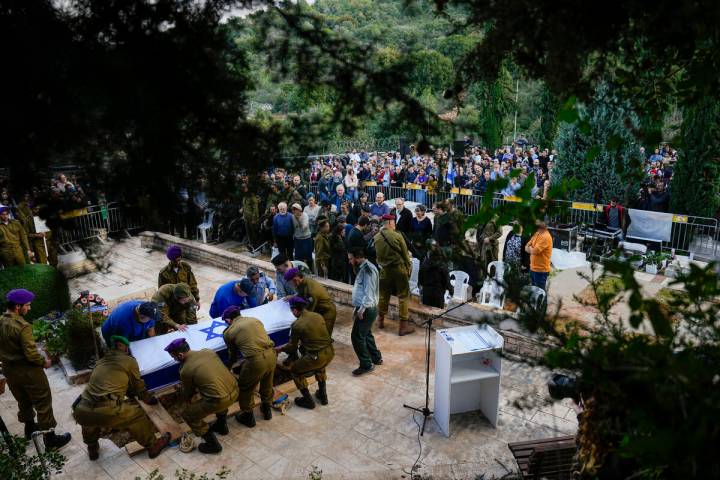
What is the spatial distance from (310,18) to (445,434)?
474cm

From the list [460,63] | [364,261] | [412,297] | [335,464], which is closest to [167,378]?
[335,464]

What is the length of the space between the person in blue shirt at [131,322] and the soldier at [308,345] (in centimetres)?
180

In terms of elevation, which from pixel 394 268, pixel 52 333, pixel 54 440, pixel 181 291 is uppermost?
pixel 394 268

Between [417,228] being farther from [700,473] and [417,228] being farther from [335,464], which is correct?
[700,473]

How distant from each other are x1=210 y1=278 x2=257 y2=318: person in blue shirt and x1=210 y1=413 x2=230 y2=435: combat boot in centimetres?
178

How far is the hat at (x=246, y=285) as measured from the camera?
25.6 ft

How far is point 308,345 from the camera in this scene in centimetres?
667

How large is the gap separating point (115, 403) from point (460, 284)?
18.9ft

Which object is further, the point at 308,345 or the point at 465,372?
the point at 308,345

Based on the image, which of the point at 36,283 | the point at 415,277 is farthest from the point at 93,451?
the point at 415,277

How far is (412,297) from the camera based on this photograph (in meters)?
9.42

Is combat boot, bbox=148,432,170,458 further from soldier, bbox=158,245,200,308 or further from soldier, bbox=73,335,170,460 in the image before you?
soldier, bbox=158,245,200,308

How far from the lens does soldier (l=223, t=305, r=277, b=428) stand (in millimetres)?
6324

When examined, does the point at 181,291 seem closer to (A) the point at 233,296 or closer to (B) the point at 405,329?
(A) the point at 233,296
